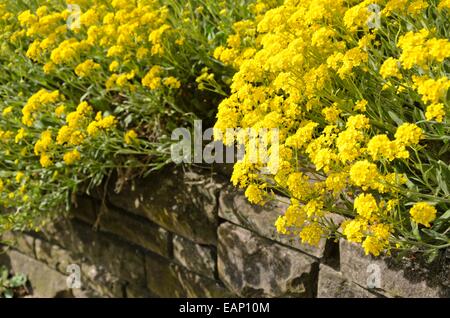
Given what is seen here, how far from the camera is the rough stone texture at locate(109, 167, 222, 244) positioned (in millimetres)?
2684

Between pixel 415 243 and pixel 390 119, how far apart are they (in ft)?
1.41

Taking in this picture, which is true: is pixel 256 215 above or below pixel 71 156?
below

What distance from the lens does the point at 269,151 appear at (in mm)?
1830

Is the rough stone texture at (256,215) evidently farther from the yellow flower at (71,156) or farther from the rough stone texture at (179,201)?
the yellow flower at (71,156)

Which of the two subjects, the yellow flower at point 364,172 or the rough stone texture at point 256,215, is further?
the rough stone texture at point 256,215

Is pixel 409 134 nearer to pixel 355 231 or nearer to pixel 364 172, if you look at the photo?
pixel 364 172

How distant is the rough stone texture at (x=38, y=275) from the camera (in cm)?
364

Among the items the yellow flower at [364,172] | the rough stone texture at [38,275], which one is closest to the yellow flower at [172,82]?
the yellow flower at [364,172]

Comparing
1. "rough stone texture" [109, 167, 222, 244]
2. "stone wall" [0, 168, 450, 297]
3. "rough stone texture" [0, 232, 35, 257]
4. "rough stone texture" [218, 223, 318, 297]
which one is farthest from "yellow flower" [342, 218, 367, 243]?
"rough stone texture" [0, 232, 35, 257]

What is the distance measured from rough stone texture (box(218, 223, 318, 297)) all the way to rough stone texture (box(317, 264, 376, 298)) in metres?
0.05

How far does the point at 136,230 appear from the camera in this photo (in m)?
3.07

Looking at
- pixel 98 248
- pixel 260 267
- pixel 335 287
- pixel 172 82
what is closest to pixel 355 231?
pixel 335 287

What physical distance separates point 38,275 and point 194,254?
1.44 meters
